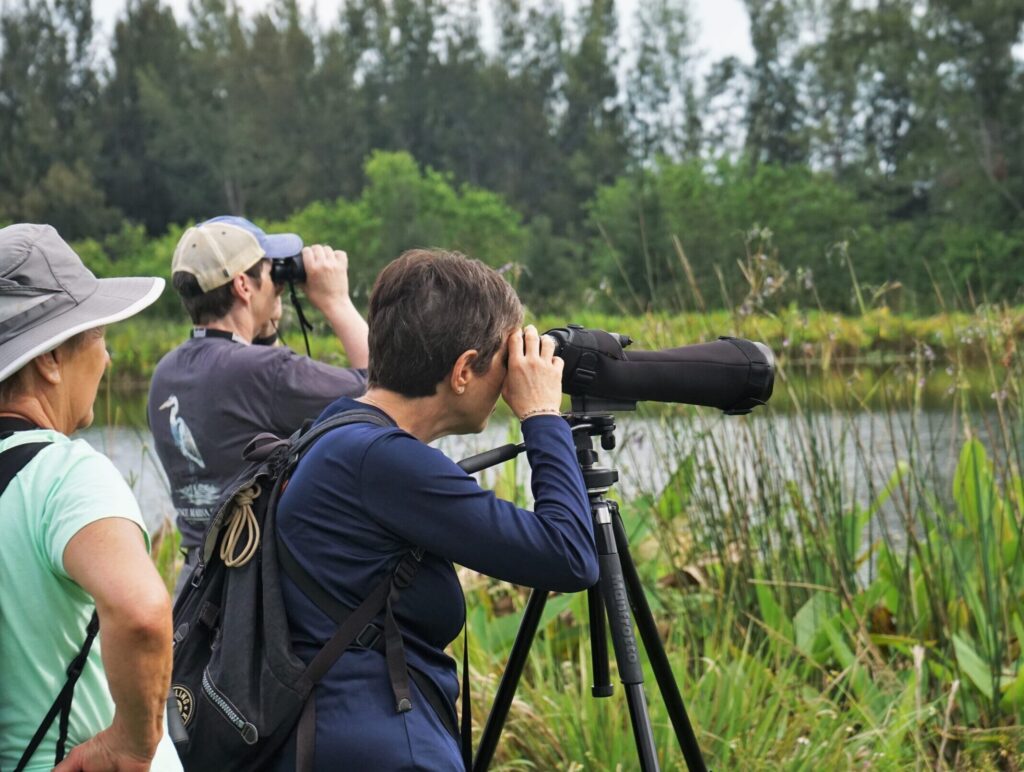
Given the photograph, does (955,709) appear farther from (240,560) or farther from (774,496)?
(240,560)

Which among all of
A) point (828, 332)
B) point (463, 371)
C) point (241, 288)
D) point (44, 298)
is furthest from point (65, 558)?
point (828, 332)

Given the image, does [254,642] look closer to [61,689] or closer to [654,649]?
[61,689]

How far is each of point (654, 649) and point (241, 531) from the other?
734 mm

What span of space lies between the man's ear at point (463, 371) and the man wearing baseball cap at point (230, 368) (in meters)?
0.97

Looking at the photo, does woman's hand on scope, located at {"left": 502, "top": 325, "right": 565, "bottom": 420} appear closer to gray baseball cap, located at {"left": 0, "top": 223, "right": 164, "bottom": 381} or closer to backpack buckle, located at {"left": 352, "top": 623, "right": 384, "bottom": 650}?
backpack buckle, located at {"left": 352, "top": 623, "right": 384, "bottom": 650}

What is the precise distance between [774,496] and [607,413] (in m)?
1.68

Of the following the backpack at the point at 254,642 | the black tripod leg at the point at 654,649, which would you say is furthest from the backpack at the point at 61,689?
the black tripod leg at the point at 654,649

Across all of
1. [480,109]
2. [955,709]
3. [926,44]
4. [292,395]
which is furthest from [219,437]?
[480,109]

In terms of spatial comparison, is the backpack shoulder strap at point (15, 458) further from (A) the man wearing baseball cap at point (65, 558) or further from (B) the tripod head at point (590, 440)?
(B) the tripod head at point (590, 440)

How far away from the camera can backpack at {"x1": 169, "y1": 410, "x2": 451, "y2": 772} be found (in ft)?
5.08

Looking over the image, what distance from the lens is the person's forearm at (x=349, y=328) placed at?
2785mm

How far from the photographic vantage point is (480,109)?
208 feet

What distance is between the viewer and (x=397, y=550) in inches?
62.7

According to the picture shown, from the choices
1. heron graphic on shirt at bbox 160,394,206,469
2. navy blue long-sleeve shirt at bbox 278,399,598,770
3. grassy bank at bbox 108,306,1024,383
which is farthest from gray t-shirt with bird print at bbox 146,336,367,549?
navy blue long-sleeve shirt at bbox 278,399,598,770
